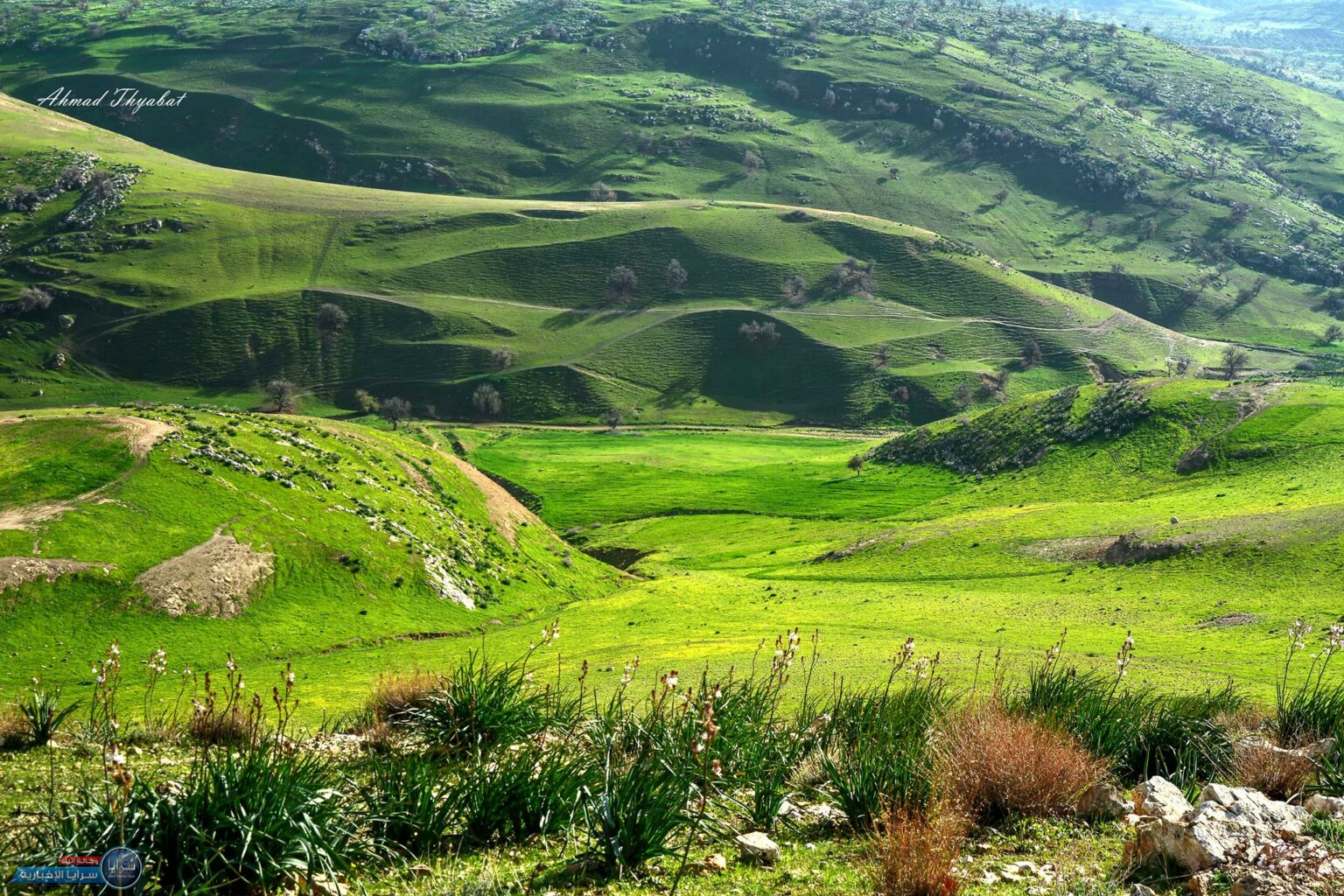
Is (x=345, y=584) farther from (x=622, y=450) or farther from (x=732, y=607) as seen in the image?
(x=622, y=450)

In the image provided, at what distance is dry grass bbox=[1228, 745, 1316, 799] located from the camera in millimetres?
17719

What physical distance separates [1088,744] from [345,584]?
45.8 m

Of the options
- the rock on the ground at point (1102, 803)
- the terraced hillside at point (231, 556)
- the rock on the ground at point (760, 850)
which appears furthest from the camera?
the terraced hillside at point (231, 556)

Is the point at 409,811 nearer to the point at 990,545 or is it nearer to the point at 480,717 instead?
the point at 480,717

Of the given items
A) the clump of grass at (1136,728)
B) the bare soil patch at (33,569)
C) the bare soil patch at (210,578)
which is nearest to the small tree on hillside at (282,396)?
the bare soil patch at (210,578)

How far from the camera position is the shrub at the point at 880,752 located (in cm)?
1608

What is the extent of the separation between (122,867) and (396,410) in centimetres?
18074

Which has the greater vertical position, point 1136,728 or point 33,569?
point 1136,728

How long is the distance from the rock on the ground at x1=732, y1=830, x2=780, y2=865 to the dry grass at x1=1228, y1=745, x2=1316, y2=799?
9.36 metres

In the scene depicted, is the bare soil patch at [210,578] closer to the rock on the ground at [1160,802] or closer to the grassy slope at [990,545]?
the grassy slope at [990,545]

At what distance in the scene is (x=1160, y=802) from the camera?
1519 cm

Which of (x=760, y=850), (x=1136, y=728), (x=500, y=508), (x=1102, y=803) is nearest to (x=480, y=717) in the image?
(x=760, y=850)

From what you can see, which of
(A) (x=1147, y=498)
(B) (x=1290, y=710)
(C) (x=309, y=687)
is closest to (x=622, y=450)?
(A) (x=1147, y=498)

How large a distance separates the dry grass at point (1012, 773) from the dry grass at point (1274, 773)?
3.29 meters
